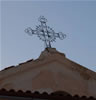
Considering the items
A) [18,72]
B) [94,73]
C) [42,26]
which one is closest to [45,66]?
[18,72]

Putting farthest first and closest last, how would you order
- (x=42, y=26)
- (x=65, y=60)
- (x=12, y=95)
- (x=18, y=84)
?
(x=42, y=26) → (x=65, y=60) → (x=18, y=84) → (x=12, y=95)

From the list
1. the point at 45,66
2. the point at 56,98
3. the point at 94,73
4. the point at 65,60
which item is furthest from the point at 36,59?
the point at 56,98

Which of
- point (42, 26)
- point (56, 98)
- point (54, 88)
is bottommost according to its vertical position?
point (56, 98)

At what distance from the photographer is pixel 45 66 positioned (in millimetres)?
9062

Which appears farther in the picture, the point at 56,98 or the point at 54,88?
the point at 54,88

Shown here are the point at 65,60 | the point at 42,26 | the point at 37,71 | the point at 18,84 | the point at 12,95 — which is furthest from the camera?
the point at 42,26

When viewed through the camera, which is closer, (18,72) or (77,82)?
(18,72)

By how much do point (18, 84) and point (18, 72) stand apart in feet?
1.51

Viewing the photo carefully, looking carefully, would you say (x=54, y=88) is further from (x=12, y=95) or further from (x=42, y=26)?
(x=42, y=26)

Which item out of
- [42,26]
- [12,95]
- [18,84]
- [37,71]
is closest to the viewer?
[12,95]

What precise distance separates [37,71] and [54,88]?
2.72 ft

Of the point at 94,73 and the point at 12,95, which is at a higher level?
the point at 94,73

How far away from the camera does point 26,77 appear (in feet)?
28.0

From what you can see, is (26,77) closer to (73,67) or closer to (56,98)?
(73,67)
